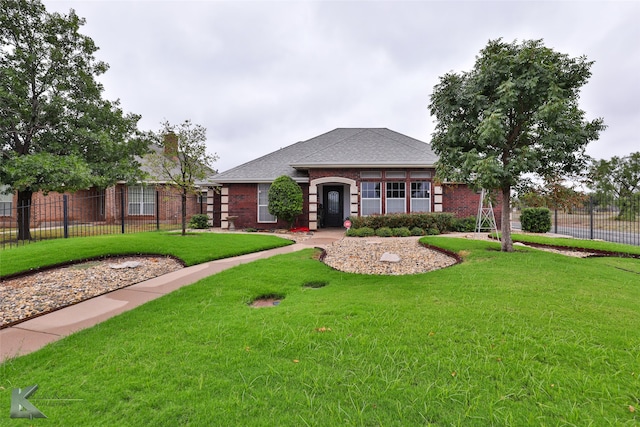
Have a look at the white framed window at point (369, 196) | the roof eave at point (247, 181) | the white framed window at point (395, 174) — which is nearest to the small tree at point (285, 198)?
the roof eave at point (247, 181)

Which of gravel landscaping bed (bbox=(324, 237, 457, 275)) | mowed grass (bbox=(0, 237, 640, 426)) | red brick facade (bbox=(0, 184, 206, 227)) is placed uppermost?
red brick facade (bbox=(0, 184, 206, 227))

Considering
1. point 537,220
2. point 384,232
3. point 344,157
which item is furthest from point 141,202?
point 537,220

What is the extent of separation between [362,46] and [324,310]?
1245 centimetres

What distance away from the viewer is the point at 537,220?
1400cm

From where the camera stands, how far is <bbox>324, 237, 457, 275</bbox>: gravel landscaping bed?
6605mm

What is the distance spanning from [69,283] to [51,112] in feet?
29.9

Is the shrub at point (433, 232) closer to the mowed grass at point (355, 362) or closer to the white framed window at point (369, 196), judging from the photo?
the white framed window at point (369, 196)

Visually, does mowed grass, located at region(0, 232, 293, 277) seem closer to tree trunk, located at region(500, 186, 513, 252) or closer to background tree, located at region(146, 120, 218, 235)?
background tree, located at region(146, 120, 218, 235)

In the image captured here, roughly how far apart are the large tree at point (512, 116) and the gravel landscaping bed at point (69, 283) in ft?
26.0

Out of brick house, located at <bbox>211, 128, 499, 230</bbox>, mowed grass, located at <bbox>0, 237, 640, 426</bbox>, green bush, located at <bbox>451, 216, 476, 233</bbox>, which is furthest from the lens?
brick house, located at <bbox>211, 128, 499, 230</bbox>

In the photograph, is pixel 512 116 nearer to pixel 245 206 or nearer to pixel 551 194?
pixel 551 194

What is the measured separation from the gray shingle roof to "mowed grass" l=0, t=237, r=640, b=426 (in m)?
10.5

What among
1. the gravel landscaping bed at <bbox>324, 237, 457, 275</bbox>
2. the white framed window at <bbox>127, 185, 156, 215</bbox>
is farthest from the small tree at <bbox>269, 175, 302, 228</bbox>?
the white framed window at <bbox>127, 185, 156, 215</bbox>

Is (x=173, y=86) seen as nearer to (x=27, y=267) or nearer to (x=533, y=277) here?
(x=27, y=267)
